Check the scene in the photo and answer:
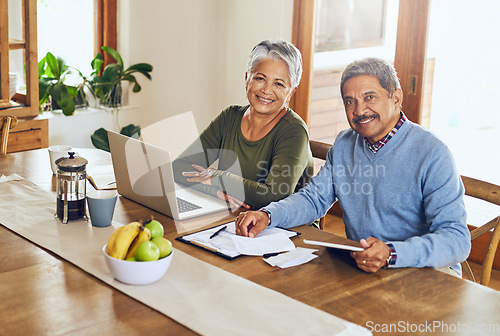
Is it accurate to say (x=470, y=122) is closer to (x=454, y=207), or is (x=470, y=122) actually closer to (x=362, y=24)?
(x=362, y=24)

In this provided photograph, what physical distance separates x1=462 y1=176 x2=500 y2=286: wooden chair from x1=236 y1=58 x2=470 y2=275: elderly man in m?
0.08

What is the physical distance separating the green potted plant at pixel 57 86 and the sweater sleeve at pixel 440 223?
9.22 feet

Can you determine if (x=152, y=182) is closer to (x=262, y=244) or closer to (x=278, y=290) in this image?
(x=262, y=244)

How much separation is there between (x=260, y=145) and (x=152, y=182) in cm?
60

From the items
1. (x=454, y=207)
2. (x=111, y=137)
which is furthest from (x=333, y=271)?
(x=111, y=137)

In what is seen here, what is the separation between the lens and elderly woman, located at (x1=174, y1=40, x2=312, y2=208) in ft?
7.17

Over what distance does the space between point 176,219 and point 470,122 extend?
212cm

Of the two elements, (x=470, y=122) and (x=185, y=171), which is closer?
(x=185, y=171)

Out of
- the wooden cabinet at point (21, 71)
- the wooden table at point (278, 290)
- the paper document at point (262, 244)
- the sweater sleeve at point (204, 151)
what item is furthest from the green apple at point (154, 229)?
the wooden cabinet at point (21, 71)

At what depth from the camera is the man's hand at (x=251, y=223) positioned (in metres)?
1.78

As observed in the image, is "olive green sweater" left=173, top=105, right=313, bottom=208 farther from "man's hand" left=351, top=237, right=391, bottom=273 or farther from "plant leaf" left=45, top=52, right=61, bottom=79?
"plant leaf" left=45, top=52, right=61, bottom=79

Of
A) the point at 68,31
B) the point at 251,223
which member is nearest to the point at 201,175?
the point at 251,223

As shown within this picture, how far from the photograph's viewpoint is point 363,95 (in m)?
1.90

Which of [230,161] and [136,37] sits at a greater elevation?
[136,37]
